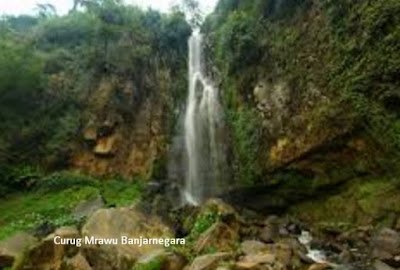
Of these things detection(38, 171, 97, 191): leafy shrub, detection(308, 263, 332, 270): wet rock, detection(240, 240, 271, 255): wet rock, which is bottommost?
detection(308, 263, 332, 270): wet rock

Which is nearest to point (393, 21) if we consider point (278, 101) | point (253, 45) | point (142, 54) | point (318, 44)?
point (318, 44)

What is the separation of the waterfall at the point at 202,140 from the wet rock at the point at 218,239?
779 cm

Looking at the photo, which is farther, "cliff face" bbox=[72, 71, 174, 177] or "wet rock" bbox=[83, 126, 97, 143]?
"wet rock" bbox=[83, 126, 97, 143]

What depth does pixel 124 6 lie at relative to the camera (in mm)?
28641

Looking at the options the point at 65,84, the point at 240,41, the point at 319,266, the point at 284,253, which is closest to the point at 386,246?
the point at 319,266

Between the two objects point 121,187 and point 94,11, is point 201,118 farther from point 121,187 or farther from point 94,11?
point 94,11

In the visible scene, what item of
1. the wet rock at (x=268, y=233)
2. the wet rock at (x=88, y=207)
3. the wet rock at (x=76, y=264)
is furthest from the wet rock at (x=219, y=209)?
the wet rock at (x=76, y=264)

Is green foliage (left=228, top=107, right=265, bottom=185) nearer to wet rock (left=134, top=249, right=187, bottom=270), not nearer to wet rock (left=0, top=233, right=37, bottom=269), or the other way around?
wet rock (left=134, top=249, right=187, bottom=270)

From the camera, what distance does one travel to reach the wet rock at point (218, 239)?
11.7 m

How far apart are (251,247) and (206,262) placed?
7.72 ft

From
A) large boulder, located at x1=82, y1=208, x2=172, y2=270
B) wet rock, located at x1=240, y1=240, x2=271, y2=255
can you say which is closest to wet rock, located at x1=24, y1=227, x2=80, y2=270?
large boulder, located at x1=82, y1=208, x2=172, y2=270

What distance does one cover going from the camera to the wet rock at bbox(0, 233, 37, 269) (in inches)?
425

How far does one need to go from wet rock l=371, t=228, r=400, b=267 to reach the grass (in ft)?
28.6

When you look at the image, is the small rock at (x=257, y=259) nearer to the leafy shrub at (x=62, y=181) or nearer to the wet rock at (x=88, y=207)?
the wet rock at (x=88, y=207)
